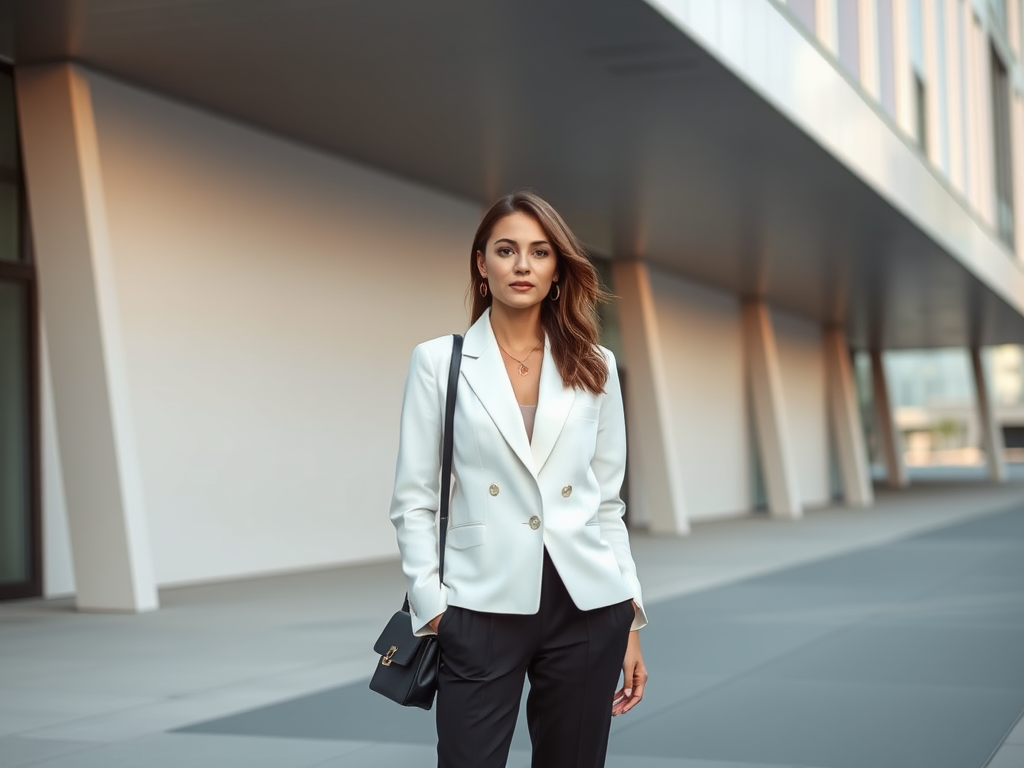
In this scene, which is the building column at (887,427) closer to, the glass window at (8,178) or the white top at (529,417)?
the glass window at (8,178)

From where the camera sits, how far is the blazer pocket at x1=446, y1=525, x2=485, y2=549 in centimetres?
308

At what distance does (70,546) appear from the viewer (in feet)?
38.2

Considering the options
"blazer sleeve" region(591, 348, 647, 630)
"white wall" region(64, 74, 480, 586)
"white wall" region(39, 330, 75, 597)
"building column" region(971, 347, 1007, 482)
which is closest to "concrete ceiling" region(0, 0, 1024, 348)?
"white wall" region(64, 74, 480, 586)

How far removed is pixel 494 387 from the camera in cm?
315

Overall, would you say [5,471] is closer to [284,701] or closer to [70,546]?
[70,546]

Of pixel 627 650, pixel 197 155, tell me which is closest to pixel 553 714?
pixel 627 650

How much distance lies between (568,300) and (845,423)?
1246 inches

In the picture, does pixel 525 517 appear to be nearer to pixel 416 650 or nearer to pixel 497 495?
pixel 497 495

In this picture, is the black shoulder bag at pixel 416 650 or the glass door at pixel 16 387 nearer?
the black shoulder bag at pixel 416 650

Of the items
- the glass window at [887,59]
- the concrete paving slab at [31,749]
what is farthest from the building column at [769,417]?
the concrete paving slab at [31,749]

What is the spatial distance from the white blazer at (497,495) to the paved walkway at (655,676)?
274 centimetres

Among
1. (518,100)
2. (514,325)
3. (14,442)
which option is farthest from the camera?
(518,100)

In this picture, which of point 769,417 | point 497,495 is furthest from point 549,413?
point 769,417

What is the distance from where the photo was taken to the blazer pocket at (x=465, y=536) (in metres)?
3.08
